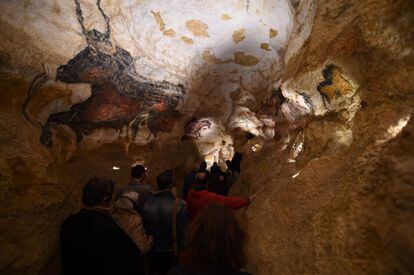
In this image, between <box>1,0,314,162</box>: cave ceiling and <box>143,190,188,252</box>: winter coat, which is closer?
<box>143,190,188,252</box>: winter coat

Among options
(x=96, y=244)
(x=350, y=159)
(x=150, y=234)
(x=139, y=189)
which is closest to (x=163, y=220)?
(x=150, y=234)

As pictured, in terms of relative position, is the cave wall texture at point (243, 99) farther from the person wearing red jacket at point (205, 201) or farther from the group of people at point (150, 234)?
the group of people at point (150, 234)

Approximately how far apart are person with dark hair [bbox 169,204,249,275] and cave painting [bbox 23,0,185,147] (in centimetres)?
309

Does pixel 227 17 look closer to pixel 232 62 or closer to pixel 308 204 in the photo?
pixel 232 62

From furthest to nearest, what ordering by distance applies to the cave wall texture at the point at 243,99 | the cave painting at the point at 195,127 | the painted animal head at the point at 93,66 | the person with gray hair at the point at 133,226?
the cave painting at the point at 195,127 < the painted animal head at the point at 93,66 < the person with gray hair at the point at 133,226 < the cave wall texture at the point at 243,99

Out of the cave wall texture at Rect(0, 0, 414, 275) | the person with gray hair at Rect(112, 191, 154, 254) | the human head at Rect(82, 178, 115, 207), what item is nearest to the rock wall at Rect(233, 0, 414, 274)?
the cave wall texture at Rect(0, 0, 414, 275)

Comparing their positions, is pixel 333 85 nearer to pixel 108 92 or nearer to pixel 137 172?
pixel 137 172

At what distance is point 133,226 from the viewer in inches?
72.6

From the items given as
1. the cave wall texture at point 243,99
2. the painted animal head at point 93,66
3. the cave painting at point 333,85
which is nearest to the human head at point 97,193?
the cave wall texture at point 243,99

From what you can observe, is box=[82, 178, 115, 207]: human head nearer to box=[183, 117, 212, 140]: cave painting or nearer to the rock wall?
the rock wall

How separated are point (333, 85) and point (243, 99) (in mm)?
4489

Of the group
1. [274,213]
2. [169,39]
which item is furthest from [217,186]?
[169,39]

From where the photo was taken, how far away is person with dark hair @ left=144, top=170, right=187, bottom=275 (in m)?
2.05

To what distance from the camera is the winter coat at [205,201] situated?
7.35 ft
